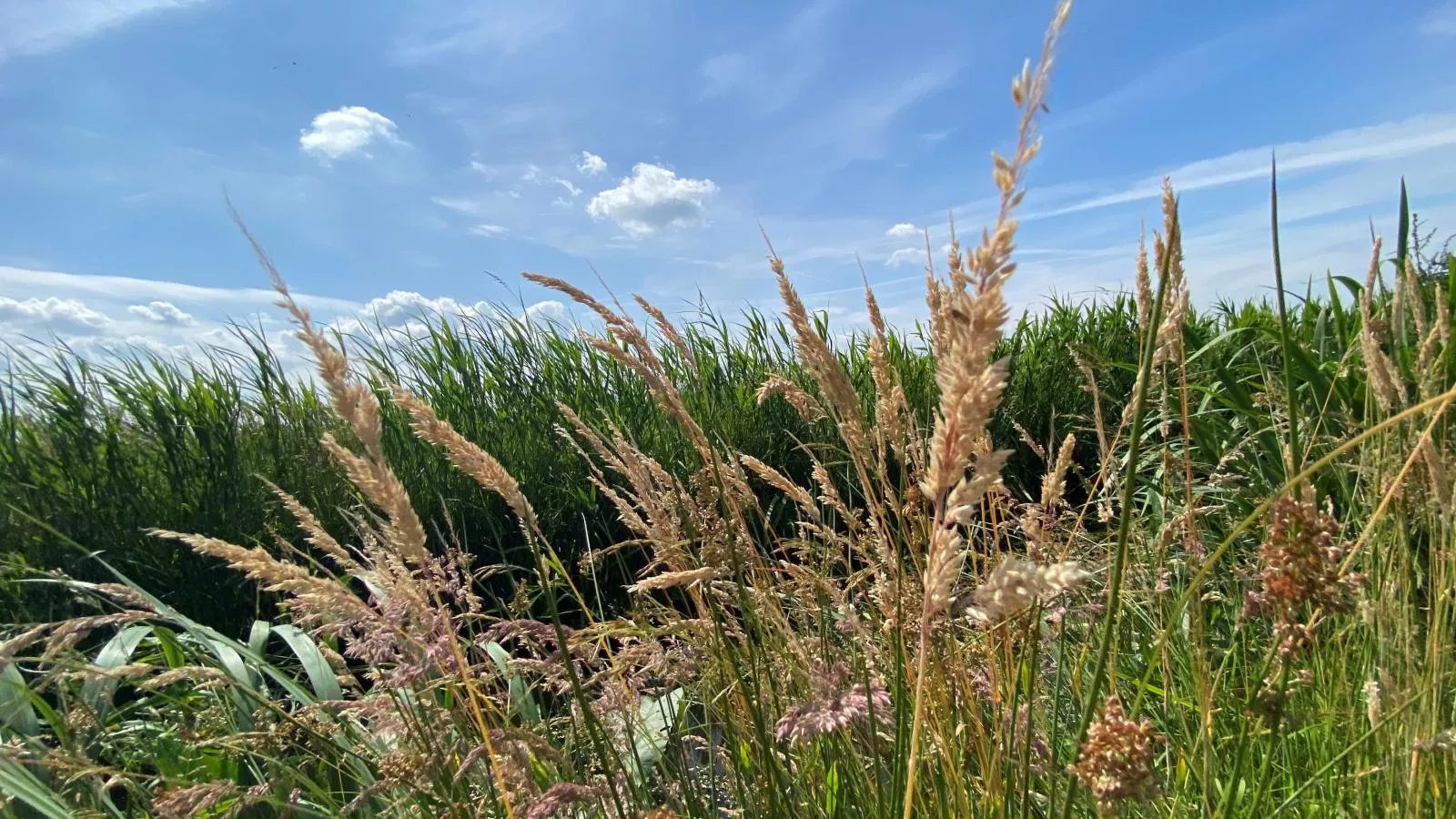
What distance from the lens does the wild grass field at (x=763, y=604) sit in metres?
0.84

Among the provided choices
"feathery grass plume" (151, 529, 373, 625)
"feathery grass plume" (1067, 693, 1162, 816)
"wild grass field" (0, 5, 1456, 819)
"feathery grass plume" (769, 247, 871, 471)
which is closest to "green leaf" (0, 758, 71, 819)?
"wild grass field" (0, 5, 1456, 819)

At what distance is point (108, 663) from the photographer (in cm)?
202

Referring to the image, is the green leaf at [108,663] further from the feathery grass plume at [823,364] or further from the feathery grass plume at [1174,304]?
the feathery grass plume at [1174,304]

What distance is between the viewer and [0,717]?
5.60 ft

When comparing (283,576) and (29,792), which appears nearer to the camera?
(283,576)

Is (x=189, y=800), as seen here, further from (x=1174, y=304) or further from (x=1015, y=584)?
(x=1174, y=304)

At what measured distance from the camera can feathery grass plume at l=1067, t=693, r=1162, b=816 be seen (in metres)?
0.77

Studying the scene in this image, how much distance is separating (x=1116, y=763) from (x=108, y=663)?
229 cm

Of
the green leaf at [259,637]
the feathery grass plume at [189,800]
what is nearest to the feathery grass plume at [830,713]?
the feathery grass plume at [189,800]

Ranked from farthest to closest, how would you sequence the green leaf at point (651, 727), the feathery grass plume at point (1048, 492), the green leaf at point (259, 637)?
the green leaf at point (259, 637)
the green leaf at point (651, 727)
the feathery grass plume at point (1048, 492)

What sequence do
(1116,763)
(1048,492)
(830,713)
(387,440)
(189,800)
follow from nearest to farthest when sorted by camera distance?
(1116,763) → (830,713) → (189,800) → (1048,492) → (387,440)

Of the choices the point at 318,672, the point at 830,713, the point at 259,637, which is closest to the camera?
the point at 830,713

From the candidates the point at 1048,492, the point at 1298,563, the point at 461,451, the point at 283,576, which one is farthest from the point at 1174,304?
the point at 283,576

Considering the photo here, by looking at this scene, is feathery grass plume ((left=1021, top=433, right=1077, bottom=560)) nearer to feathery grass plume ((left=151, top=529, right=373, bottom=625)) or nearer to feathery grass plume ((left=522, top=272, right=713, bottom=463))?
feathery grass plume ((left=522, top=272, right=713, bottom=463))
